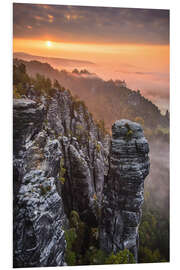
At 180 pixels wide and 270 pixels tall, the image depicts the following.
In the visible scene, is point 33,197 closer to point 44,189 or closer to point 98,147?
point 44,189

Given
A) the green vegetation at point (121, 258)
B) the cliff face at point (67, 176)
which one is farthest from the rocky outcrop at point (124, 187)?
the green vegetation at point (121, 258)

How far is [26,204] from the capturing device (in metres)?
5.54

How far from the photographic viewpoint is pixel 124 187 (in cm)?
693

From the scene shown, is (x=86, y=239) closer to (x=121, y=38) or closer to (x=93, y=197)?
(x=93, y=197)

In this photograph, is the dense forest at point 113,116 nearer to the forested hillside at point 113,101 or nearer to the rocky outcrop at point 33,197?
the forested hillside at point 113,101

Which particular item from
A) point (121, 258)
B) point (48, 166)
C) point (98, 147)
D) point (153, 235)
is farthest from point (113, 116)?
point (121, 258)

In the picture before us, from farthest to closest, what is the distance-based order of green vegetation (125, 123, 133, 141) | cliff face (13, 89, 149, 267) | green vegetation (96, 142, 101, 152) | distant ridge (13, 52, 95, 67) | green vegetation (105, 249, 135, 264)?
green vegetation (96, 142, 101, 152), green vegetation (125, 123, 133, 141), green vegetation (105, 249, 135, 264), distant ridge (13, 52, 95, 67), cliff face (13, 89, 149, 267)

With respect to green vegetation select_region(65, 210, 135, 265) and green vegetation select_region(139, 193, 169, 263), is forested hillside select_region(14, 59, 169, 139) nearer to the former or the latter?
green vegetation select_region(139, 193, 169, 263)

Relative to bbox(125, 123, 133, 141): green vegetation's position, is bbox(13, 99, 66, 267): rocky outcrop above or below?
below

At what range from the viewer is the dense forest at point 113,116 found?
22.5 ft

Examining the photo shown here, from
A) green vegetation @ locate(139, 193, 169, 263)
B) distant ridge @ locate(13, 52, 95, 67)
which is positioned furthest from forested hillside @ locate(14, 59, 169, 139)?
green vegetation @ locate(139, 193, 169, 263)

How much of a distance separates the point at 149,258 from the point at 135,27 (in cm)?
660

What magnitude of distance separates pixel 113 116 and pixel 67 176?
8.82ft

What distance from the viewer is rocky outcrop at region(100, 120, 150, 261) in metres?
6.75
